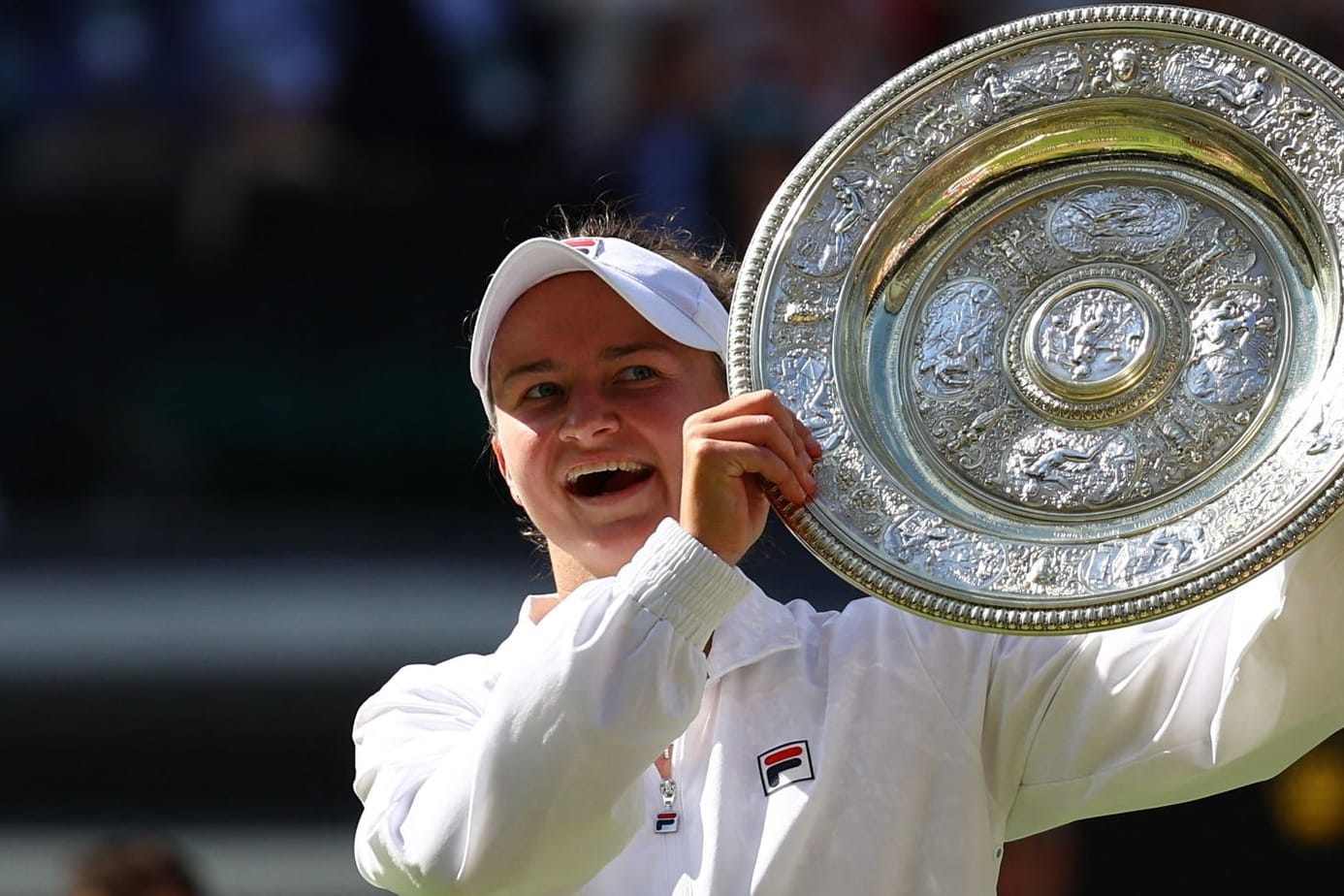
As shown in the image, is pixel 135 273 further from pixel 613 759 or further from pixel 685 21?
pixel 613 759

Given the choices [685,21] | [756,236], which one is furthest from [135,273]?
[756,236]

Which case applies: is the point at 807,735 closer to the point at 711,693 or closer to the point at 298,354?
the point at 711,693

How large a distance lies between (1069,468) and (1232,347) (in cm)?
22

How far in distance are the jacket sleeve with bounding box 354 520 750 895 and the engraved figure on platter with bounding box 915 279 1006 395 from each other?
14.8 inches

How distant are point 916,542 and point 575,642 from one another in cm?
38

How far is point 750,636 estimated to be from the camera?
2.77 meters

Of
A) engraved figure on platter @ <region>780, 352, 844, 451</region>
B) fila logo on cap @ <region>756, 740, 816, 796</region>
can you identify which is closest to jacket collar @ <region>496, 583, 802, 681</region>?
fila logo on cap @ <region>756, 740, 816, 796</region>

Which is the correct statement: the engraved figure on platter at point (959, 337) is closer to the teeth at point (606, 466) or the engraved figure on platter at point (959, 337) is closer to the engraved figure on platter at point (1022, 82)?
the engraved figure on platter at point (1022, 82)

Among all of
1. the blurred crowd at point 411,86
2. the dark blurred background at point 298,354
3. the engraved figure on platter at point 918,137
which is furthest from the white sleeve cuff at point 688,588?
Answer: the blurred crowd at point 411,86

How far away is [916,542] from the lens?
2545 mm

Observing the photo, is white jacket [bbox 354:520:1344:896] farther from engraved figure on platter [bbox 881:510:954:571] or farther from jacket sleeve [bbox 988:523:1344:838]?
engraved figure on platter [bbox 881:510:954:571]

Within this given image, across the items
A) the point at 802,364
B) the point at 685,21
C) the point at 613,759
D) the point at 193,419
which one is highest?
the point at 685,21

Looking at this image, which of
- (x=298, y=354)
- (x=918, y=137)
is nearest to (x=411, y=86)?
(x=298, y=354)

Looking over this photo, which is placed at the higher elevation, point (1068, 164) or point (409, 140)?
point (409, 140)
